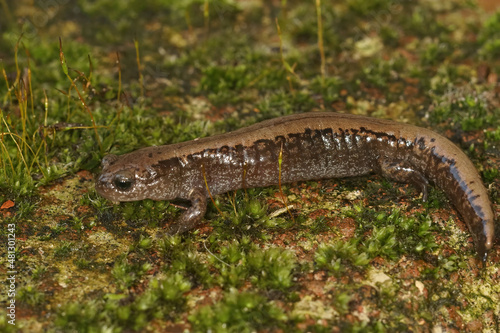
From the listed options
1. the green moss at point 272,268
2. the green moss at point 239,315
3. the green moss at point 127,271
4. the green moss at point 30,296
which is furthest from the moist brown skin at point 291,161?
the green moss at point 30,296

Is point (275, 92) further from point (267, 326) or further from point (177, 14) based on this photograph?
point (267, 326)

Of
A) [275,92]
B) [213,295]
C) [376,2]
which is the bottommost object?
[213,295]

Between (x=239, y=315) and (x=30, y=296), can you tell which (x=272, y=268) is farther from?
(x=30, y=296)

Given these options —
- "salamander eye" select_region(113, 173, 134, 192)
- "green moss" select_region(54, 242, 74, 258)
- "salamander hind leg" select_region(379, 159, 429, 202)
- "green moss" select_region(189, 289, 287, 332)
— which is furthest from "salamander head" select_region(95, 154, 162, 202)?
"salamander hind leg" select_region(379, 159, 429, 202)

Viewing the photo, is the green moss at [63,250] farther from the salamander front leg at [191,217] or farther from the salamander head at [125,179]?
the salamander front leg at [191,217]

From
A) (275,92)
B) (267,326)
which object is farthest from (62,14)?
(267,326)

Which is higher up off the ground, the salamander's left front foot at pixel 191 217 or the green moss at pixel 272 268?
the salamander's left front foot at pixel 191 217
